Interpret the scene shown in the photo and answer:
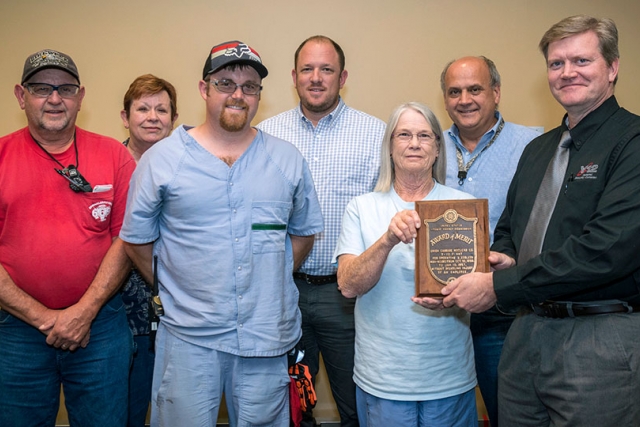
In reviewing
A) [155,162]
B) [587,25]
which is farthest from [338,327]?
[587,25]

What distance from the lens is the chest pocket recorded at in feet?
7.52

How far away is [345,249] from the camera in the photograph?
229 centimetres

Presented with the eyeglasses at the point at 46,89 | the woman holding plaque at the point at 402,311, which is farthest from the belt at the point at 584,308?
the eyeglasses at the point at 46,89

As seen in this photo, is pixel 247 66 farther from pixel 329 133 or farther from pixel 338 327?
pixel 338 327

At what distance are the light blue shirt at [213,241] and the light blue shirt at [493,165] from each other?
3.37ft

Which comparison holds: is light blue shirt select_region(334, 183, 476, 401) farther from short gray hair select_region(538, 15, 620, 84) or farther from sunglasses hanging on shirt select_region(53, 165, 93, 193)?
sunglasses hanging on shirt select_region(53, 165, 93, 193)

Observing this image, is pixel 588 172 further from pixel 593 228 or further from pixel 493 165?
pixel 493 165

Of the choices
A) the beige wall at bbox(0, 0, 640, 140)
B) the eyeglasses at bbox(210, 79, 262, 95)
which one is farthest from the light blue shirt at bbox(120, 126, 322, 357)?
the beige wall at bbox(0, 0, 640, 140)

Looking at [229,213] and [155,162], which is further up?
[155,162]

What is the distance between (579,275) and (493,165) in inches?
43.6

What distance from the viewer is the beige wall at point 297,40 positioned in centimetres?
395

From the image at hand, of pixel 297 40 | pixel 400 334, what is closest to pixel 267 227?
pixel 400 334

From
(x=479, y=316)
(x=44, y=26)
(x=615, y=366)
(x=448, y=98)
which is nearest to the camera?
(x=615, y=366)

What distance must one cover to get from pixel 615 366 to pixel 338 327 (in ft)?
4.54
